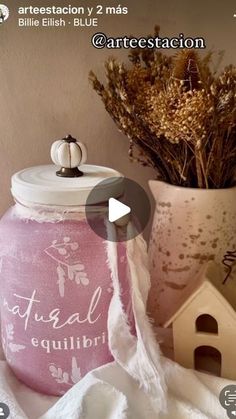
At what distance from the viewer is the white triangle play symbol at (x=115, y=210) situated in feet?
1.31

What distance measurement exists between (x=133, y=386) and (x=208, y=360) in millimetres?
90

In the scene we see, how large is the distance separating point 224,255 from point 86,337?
0.15 m

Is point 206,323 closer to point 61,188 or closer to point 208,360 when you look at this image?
point 208,360

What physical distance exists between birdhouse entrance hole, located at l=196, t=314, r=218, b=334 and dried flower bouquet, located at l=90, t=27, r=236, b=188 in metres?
0.12

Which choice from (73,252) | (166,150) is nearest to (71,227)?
(73,252)

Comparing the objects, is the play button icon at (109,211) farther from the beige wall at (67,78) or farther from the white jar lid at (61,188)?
the beige wall at (67,78)

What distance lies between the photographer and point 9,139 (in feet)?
1.60

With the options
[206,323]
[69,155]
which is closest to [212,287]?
[206,323]

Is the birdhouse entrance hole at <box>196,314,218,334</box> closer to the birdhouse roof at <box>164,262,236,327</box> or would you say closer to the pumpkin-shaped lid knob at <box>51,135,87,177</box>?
the birdhouse roof at <box>164,262,236,327</box>

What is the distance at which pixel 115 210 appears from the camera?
15.8 inches

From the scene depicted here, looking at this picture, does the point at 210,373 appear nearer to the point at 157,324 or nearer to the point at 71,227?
the point at 157,324

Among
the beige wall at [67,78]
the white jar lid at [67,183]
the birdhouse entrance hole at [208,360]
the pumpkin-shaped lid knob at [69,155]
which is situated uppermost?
the beige wall at [67,78]

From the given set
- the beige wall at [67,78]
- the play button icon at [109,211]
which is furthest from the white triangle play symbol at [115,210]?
the beige wall at [67,78]

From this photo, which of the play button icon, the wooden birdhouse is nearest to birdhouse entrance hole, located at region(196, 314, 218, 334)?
the wooden birdhouse
